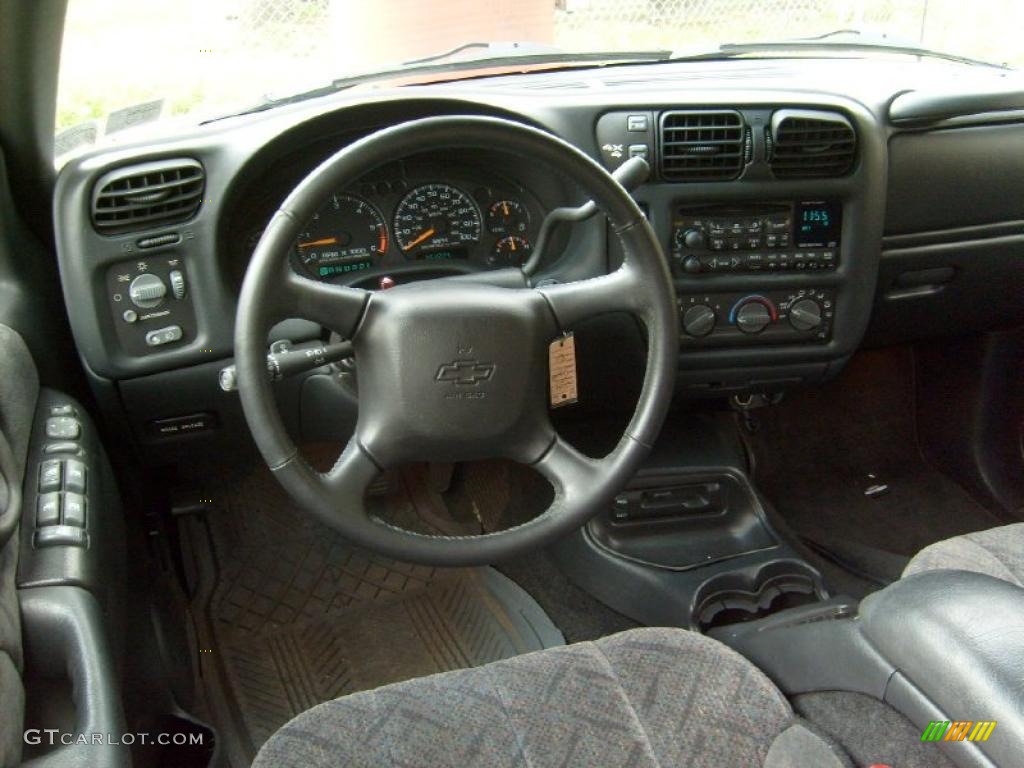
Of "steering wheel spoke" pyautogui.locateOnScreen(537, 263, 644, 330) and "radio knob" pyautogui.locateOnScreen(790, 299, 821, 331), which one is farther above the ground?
"steering wheel spoke" pyautogui.locateOnScreen(537, 263, 644, 330)

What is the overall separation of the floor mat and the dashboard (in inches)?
21.5

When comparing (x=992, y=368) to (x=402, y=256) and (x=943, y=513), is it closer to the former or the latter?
(x=943, y=513)

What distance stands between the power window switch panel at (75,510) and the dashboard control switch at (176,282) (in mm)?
396

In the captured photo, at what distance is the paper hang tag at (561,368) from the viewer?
1382 mm

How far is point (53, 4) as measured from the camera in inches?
56.2

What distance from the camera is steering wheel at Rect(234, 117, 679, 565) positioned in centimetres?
119

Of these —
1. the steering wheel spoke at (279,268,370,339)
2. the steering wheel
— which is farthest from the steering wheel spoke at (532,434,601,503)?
the steering wheel spoke at (279,268,370,339)

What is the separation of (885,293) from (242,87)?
1349mm

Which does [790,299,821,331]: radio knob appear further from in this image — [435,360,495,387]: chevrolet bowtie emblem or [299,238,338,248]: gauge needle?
[299,238,338,248]: gauge needle

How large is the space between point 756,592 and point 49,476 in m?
1.33

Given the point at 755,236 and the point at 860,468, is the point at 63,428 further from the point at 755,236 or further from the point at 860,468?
the point at 860,468

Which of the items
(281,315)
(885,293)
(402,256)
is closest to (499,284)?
(402,256)

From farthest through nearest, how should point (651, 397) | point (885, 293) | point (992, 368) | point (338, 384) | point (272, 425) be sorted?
1. point (992, 368)
2. point (885, 293)
3. point (338, 384)
4. point (651, 397)
5. point (272, 425)

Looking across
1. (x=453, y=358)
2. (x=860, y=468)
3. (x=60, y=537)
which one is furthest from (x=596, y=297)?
(x=860, y=468)
